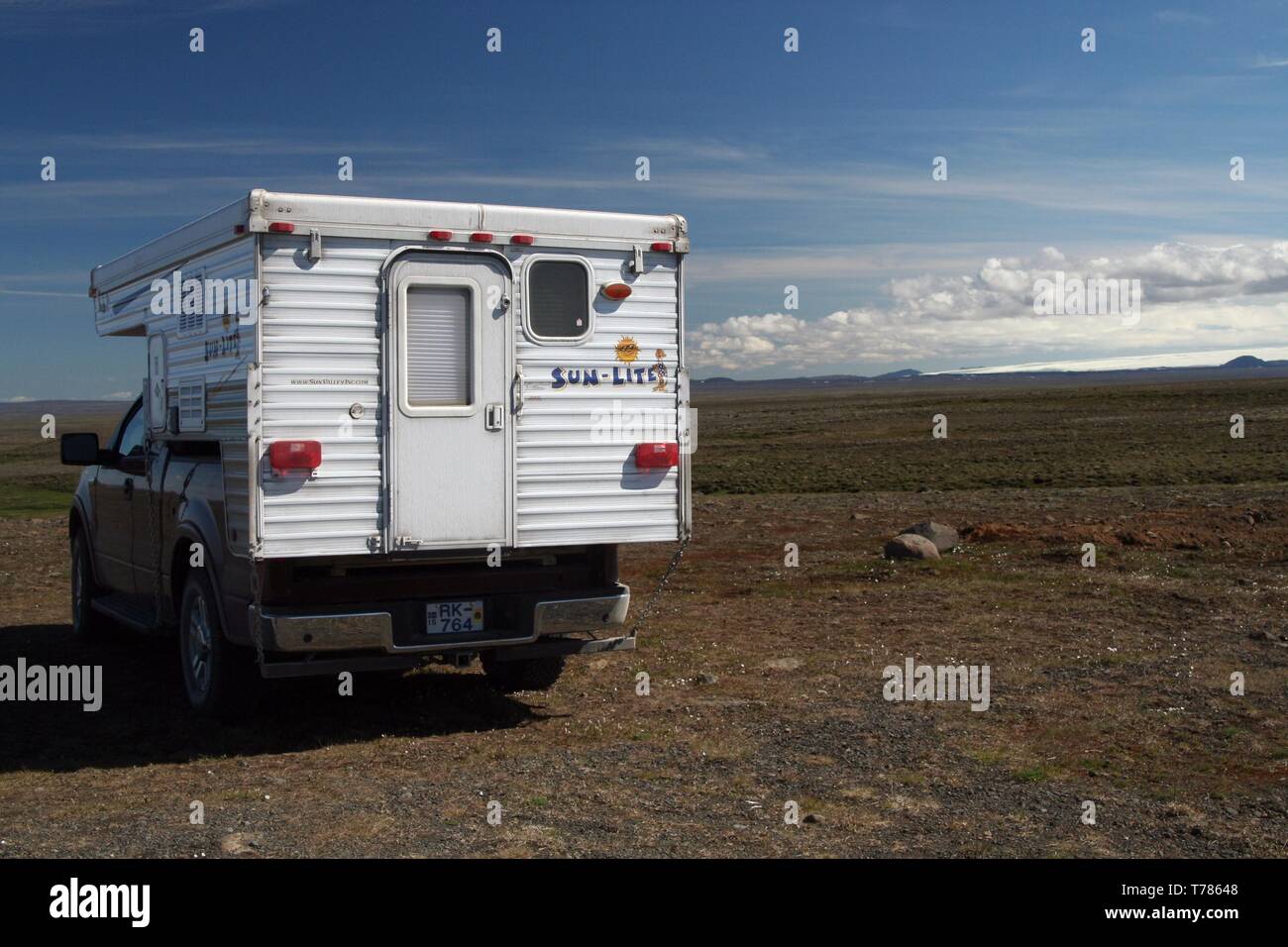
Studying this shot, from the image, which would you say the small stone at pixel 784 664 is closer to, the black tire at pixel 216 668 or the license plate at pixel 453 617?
the license plate at pixel 453 617

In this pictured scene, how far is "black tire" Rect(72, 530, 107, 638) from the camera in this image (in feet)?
37.3

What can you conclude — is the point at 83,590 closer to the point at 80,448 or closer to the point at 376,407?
the point at 80,448

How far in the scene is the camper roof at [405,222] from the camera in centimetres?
752

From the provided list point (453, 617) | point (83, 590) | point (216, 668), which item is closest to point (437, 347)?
point (453, 617)

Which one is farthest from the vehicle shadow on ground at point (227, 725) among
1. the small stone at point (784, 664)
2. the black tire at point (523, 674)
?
the small stone at point (784, 664)

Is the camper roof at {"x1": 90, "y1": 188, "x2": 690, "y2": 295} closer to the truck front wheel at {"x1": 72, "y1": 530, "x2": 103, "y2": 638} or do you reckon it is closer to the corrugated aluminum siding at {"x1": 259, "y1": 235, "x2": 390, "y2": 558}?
the corrugated aluminum siding at {"x1": 259, "y1": 235, "x2": 390, "y2": 558}

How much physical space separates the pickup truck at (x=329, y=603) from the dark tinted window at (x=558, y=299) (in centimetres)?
137

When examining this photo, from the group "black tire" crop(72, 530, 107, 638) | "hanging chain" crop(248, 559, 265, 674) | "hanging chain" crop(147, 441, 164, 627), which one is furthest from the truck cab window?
"hanging chain" crop(248, 559, 265, 674)

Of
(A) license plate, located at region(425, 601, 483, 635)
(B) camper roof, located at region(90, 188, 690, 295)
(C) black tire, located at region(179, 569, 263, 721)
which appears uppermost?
(B) camper roof, located at region(90, 188, 690, 295)

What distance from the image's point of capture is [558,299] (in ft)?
27.0

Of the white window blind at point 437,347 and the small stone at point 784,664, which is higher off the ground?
the white window blind at point 437,347

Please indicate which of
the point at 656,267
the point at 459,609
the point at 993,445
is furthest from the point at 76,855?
the point at 993,445

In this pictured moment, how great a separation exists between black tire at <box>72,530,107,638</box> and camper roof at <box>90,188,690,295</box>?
3615mm
